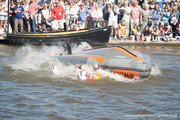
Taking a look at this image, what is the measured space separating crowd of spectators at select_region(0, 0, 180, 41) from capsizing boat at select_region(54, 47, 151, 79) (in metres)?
6.33

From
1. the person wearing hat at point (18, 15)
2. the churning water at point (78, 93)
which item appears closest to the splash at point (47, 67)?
the churning water at point (78, 93)

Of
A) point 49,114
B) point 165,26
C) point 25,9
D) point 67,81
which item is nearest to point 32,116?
point 49,114

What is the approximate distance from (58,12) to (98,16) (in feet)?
6.70

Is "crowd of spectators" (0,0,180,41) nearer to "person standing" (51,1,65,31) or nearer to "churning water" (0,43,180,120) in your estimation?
"person standing" (51,1,65,31)

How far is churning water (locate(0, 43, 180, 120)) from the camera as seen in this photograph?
366 inches

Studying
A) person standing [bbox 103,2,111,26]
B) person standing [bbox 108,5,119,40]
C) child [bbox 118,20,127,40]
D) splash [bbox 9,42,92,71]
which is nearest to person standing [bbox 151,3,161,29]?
child [bbox 118,20,127,40]

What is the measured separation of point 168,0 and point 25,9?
26.1 ft

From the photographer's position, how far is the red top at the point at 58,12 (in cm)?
1872

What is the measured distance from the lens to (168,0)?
21.0m

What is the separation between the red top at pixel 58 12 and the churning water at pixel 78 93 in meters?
4.23

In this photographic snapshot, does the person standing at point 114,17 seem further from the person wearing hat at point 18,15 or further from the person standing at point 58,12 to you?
the person wearing hat at point 18,15

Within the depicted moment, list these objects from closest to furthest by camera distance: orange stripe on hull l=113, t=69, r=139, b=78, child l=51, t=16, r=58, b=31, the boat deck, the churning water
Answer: the churning water
orange stripe on hull l=113, t=69, r=139, b=78
child l=51, t=16, r=58, b=31
the boat deck

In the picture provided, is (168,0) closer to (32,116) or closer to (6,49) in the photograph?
(6,49)

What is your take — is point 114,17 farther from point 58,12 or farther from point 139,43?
point 58,12
